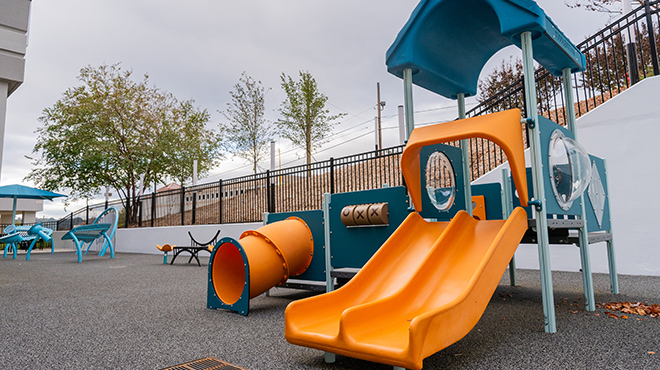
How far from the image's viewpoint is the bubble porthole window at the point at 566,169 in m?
3.33

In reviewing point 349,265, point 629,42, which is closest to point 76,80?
point 349,265

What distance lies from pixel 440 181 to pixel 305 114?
13197 mm

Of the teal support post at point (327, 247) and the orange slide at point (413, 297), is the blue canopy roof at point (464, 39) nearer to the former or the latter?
the orange slide at point (413, 297)

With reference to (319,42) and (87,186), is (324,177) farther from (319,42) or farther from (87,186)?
(87,186)

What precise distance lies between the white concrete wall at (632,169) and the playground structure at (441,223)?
145cm

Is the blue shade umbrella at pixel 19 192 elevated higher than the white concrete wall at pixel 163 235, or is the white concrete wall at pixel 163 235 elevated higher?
the blue shade umbrella at pixel 19 192

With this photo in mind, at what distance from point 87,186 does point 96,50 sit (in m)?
6.61

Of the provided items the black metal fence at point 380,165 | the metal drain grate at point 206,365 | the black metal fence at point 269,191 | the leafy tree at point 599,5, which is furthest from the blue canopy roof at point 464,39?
the leafy tree at point 599,5

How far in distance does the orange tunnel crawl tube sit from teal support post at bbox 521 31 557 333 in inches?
100

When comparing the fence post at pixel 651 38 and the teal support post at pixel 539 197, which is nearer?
the teal support post at pixel 539 197

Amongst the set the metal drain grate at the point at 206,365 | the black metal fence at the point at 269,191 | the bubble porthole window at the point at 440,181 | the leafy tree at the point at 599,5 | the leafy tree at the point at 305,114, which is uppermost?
the leafy tree at the point at 599,5

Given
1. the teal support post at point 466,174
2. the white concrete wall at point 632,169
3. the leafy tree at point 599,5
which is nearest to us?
the teal support post at point 466,174

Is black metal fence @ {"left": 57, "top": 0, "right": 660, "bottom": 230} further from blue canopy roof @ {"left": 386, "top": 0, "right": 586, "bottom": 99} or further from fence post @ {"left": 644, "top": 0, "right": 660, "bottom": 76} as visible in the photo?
blue canopy roof @ {"left": 386, "top": 0, "right": 586, "bottom": 99}

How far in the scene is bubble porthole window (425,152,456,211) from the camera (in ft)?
12.7
